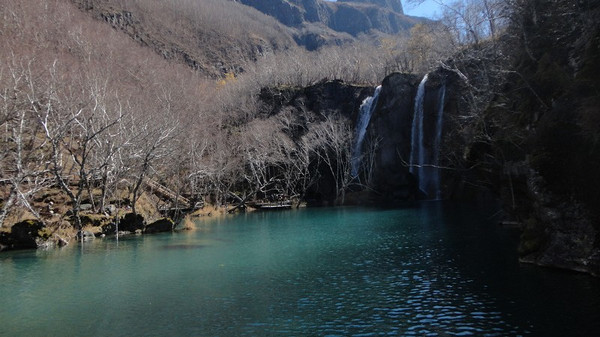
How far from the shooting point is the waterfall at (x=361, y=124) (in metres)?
53.5

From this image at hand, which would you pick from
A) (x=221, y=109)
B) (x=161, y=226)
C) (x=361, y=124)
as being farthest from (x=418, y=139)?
(x=161, y=226)

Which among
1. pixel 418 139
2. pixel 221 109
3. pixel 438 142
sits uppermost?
pixel 221 109

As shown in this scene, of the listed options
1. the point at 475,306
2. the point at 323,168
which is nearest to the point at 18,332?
the point at 475,306

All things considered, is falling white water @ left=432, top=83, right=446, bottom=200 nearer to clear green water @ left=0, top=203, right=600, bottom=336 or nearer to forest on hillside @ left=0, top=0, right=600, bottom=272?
forest on hillside @ left=0, top=0, right=600, bottom=272

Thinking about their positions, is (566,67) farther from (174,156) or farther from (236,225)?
(174,156)

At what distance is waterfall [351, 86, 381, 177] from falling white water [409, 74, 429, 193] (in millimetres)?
5920

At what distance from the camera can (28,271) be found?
17625mm

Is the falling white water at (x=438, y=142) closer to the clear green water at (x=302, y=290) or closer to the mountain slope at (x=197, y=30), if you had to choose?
the clear green water at (x=302, y=290)

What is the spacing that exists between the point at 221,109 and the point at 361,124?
19.2 m

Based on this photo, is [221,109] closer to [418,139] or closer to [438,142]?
[418,139]

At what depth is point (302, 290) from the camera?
13453 mm

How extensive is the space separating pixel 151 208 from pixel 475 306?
2719 centimetres

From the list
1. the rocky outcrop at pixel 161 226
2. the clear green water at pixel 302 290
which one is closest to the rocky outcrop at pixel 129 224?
the rocky outcrop at pixel 161 226

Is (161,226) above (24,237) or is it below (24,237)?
above
